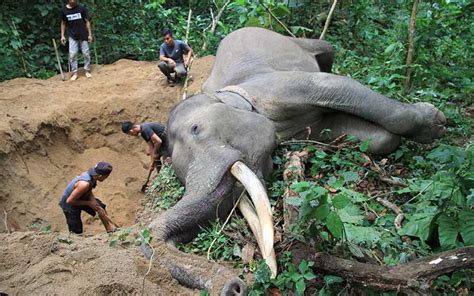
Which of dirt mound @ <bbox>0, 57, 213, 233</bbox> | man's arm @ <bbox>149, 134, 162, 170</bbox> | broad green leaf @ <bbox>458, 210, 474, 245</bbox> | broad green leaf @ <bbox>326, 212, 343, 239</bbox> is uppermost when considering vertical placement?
broad green leaf @ <bbox>326, 212, 343, 239</bbox>

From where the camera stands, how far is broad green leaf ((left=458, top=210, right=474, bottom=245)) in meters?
3.03

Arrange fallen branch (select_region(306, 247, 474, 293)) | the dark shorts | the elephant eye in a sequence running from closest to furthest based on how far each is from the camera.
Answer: fallen branch (select_region(306, 247, 474, 293)), the elephant eye, the dark shorts

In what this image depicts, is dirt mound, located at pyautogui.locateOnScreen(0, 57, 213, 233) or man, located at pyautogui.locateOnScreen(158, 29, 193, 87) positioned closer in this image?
dirt mound, located at pyautogui.locateOnScreen(0, 57, 213, 233)

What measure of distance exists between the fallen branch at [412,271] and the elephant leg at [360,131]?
2233mm

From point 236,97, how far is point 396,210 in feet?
6.48

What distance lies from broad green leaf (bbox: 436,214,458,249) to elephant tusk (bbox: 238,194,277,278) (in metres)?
0.93

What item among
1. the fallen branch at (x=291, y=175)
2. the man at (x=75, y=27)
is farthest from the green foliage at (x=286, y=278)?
the man at (x=75, y=27)

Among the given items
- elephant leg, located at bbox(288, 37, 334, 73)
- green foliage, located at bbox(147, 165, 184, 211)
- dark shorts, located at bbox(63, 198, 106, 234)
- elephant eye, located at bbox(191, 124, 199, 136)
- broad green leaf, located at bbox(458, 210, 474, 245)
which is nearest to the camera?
broad green leaf, located at bbox(458, 210, 474, 245)

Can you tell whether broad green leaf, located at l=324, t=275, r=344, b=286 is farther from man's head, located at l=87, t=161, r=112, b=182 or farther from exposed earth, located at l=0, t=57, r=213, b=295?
man's head, located at l=87, t=161, r=112, b=182

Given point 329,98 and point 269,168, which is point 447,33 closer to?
point 329,98

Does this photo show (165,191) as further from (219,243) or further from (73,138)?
(73,138)

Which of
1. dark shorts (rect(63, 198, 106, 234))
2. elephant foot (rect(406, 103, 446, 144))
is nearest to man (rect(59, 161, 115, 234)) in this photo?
dark shorts (rect(63, 198, 106, 234))

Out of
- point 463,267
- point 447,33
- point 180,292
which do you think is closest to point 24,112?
point 180,292

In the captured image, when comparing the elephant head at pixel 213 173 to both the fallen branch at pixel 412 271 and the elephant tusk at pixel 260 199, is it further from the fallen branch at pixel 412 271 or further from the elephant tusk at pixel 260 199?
the fallen branch at pixel 412 271
